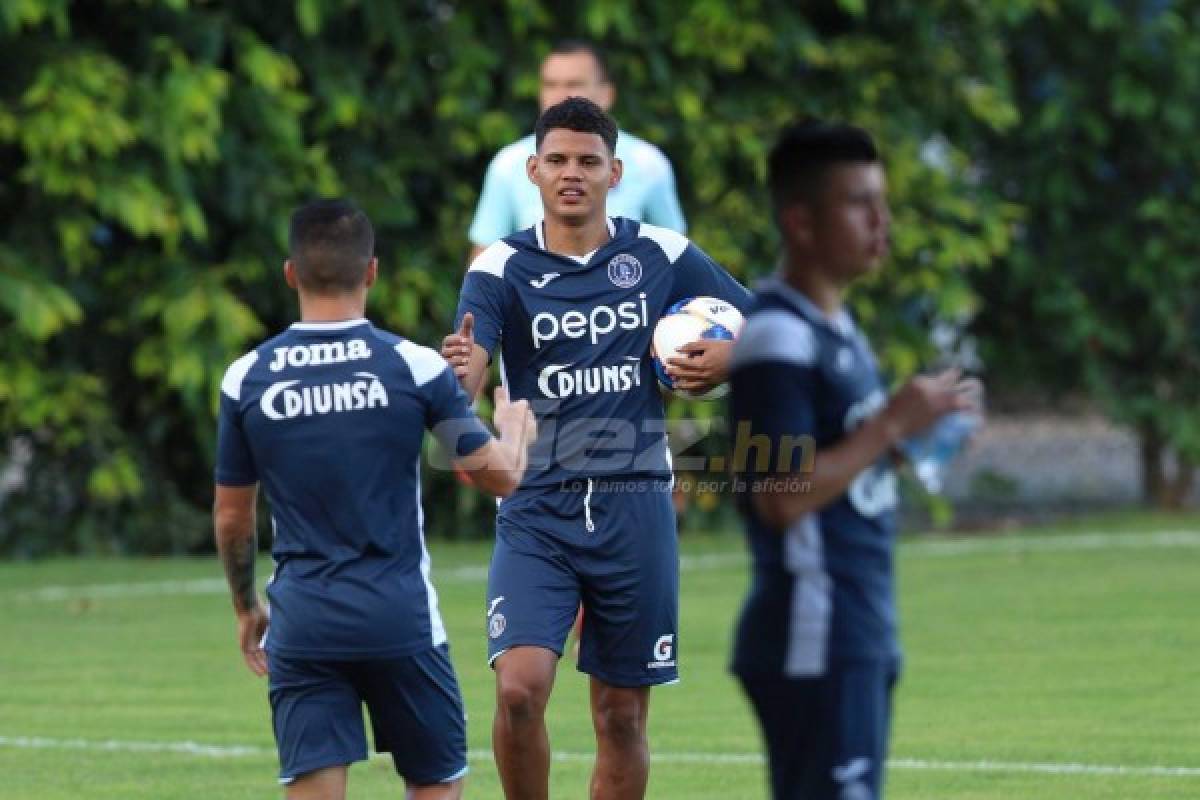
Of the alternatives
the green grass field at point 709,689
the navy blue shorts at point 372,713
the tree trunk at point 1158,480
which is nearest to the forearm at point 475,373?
the navy blue shorts at point 372,713

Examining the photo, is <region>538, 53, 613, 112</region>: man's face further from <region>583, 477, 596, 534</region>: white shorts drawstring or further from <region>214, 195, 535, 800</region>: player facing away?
<region>214, 195, 535, 800</region>: player facing away

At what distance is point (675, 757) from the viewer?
9.07 m

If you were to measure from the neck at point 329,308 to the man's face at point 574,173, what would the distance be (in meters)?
1.54

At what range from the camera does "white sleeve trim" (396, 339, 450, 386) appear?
6070 mm

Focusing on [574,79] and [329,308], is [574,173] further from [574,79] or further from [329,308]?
[574,79]

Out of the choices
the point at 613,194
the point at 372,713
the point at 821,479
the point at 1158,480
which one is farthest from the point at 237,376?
the point at 1158,480

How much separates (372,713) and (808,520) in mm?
1645

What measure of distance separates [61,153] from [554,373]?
867 cm

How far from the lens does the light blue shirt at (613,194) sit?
32.8 feet

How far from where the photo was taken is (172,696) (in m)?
10.8

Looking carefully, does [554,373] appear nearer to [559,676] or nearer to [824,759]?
[824,759]

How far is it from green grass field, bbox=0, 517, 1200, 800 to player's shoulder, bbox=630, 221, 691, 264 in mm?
1862

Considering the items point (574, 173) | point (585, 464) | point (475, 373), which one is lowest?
point (585, 464)

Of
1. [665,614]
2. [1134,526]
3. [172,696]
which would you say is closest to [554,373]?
[665,614]
